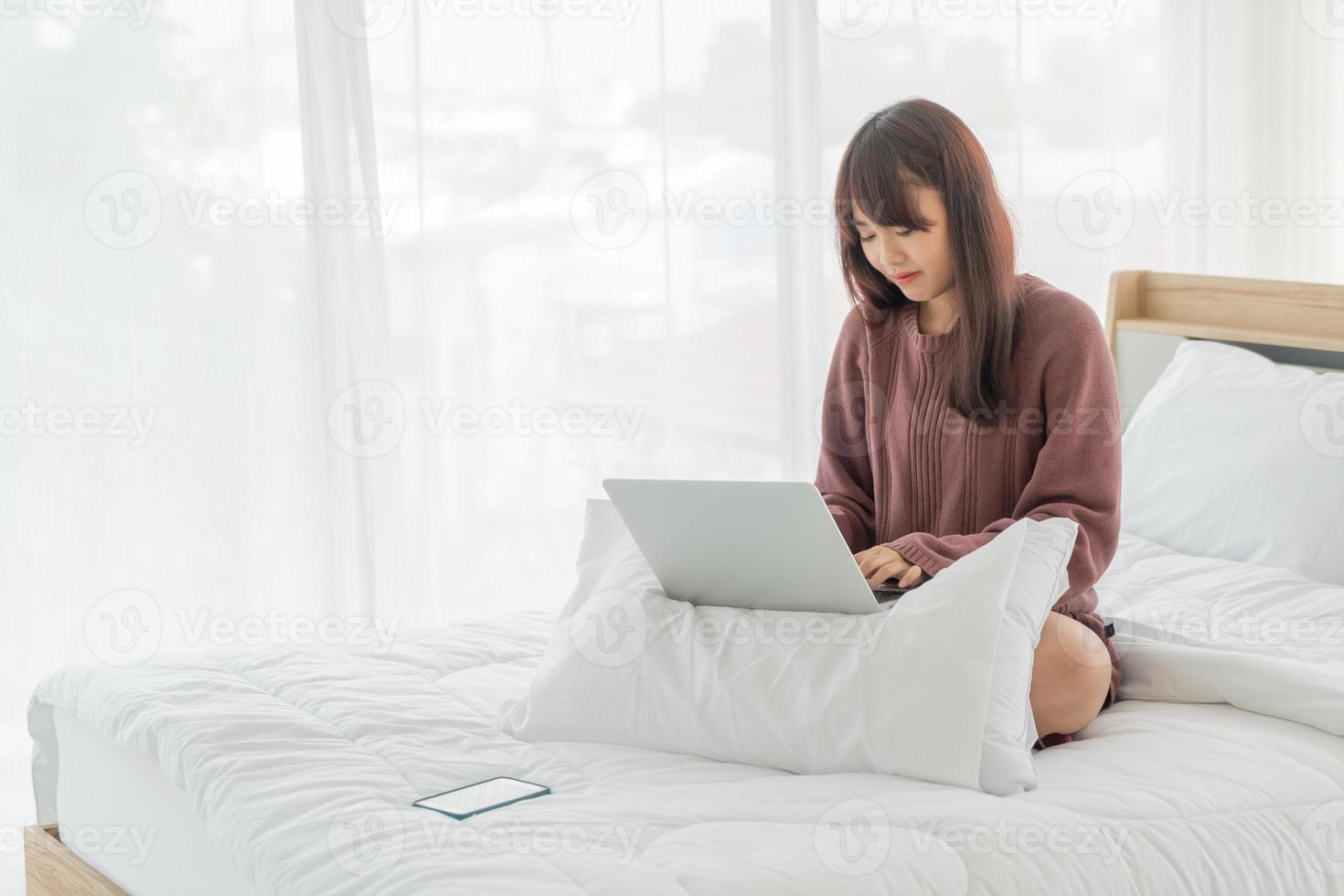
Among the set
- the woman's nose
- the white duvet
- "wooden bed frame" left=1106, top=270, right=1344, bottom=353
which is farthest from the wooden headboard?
the woman's nose

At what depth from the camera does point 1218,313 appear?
2.65 m

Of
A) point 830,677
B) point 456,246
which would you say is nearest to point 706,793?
point 830,677

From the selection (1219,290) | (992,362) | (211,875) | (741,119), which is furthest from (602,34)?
(211,875)

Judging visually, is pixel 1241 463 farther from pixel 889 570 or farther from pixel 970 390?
pixel 889 570

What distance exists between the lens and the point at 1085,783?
130cm

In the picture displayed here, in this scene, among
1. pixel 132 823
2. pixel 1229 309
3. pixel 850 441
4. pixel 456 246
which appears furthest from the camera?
pixel 456 246

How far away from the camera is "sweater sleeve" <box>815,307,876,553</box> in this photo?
6.30 feet

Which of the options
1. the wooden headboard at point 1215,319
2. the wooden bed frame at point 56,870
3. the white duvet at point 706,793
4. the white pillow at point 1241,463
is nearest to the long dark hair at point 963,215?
the white duvet at point 706,793

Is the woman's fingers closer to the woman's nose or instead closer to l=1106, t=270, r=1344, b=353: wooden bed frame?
the woman's nose

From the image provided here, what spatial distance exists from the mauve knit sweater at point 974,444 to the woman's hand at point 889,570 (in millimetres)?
12

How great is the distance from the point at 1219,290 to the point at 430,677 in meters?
1.77

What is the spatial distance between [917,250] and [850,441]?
34 centimetres

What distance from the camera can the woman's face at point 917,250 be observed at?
1688 millimetres

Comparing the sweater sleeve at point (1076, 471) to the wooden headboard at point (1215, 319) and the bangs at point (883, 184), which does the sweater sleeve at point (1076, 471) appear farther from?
the wooden headboard at point (1215, 319)
